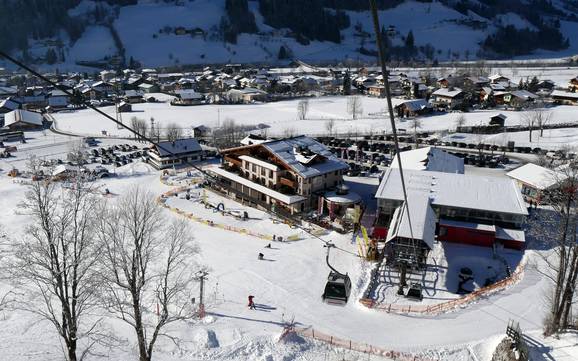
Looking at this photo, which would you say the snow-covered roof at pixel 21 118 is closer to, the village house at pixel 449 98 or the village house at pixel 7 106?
the village house at pixel 7 106

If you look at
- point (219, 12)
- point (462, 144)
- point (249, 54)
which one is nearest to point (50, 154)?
point (462, 144)

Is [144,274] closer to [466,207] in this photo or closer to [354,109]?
[466,207]

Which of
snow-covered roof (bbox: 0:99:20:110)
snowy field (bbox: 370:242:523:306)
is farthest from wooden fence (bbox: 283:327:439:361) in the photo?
snow-covered roof (bbox: 0:99:20:110)

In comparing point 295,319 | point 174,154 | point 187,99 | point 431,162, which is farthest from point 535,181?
point 187,99

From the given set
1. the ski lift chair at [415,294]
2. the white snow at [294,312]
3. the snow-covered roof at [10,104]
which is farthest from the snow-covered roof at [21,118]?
the ski lift chair at [415,294]

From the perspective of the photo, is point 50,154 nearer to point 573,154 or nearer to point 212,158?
point 212,158

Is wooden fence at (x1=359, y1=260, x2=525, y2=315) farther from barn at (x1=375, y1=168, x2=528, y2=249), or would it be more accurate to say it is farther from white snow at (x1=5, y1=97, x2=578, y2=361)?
barn at (x1=375, y1=168, x2=528, y2=249)
